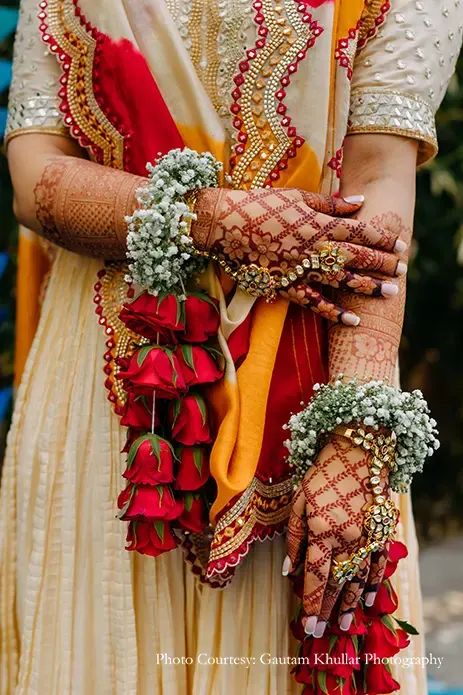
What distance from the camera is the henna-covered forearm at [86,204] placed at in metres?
1.18

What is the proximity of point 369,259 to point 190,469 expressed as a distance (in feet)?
1.07

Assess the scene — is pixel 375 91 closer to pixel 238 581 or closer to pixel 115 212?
pixel 115 212

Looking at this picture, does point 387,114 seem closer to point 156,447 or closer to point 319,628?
point 156,447

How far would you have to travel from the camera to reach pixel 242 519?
1.14m

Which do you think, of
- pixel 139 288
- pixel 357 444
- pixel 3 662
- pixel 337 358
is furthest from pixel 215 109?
pixel 3 662

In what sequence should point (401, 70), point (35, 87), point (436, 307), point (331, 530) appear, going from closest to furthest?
point (331, 530) → point (401, 70) → point (35, 87) → point (436, 307)

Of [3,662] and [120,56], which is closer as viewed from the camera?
[120,56]

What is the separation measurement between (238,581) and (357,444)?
0.87ft

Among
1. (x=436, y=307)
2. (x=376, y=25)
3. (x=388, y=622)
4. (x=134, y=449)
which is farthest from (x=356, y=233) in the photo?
(x=436, y=307)

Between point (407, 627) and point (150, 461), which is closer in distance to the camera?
point (150, 461)

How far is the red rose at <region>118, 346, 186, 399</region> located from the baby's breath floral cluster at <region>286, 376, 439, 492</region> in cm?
15

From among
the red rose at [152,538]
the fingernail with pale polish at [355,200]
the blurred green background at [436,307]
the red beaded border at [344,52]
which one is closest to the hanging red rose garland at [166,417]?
the red rose at [152,538]

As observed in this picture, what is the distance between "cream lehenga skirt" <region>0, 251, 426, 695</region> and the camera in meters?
1.21

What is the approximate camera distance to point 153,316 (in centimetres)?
113
